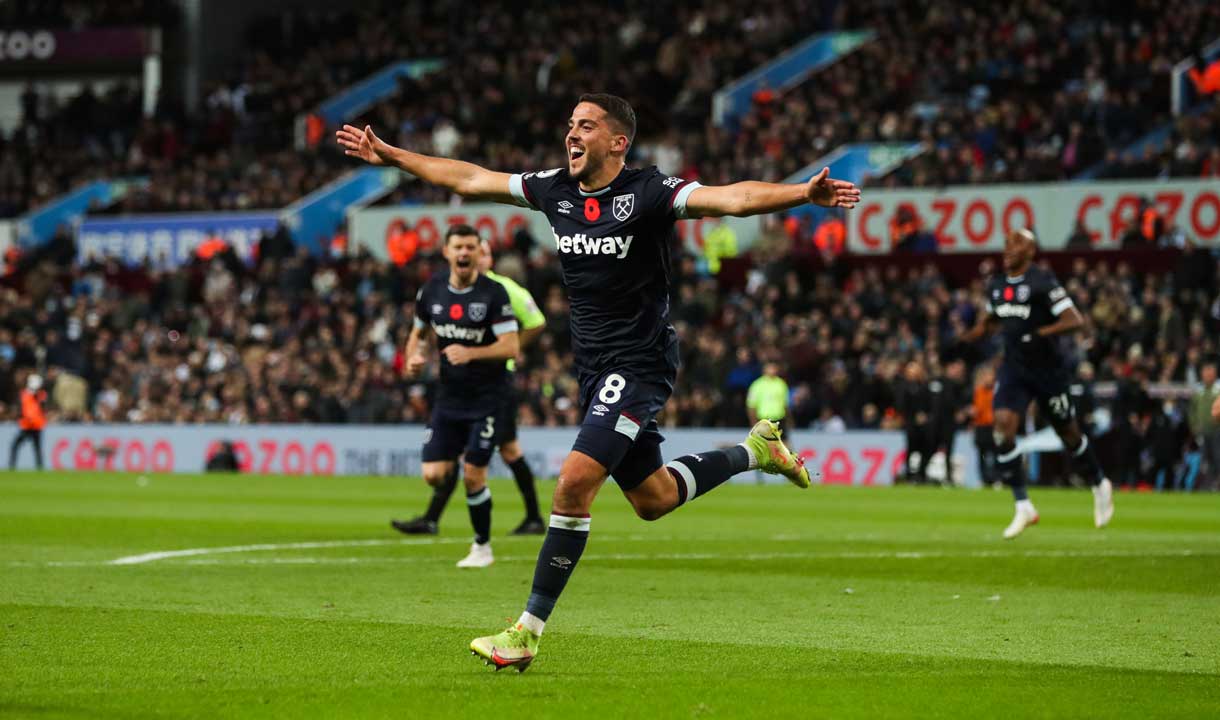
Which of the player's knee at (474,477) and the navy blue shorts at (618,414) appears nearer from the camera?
the navy blue shorts at (618,414)

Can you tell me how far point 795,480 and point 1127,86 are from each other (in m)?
25.8

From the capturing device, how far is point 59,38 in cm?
5334

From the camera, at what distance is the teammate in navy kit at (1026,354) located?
15.6 m

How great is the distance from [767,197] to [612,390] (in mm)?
1177

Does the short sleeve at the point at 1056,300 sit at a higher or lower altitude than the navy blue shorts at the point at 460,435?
higher

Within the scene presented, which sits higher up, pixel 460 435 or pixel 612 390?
pixel 612 390

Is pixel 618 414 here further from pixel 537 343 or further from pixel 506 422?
pixel 537 343

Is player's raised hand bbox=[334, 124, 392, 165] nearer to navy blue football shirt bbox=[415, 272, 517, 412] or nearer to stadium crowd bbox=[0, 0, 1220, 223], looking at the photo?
navy blue football shirt bbox=[415, 272, 517, 412]

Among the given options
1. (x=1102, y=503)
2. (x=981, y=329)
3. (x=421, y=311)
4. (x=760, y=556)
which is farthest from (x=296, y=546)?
(x=1102, y=503)

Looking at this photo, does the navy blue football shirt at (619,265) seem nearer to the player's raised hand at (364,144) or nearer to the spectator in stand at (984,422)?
the player's raised hand at (364,144)

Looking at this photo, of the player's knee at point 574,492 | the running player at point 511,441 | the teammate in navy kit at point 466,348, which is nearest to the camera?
the player's knee at point 574,492

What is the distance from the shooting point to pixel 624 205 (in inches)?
324

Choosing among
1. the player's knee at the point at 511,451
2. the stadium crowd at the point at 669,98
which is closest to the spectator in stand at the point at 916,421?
the stadium crowd at the point at 669,98

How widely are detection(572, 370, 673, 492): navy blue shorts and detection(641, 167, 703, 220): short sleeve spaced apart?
729mm
